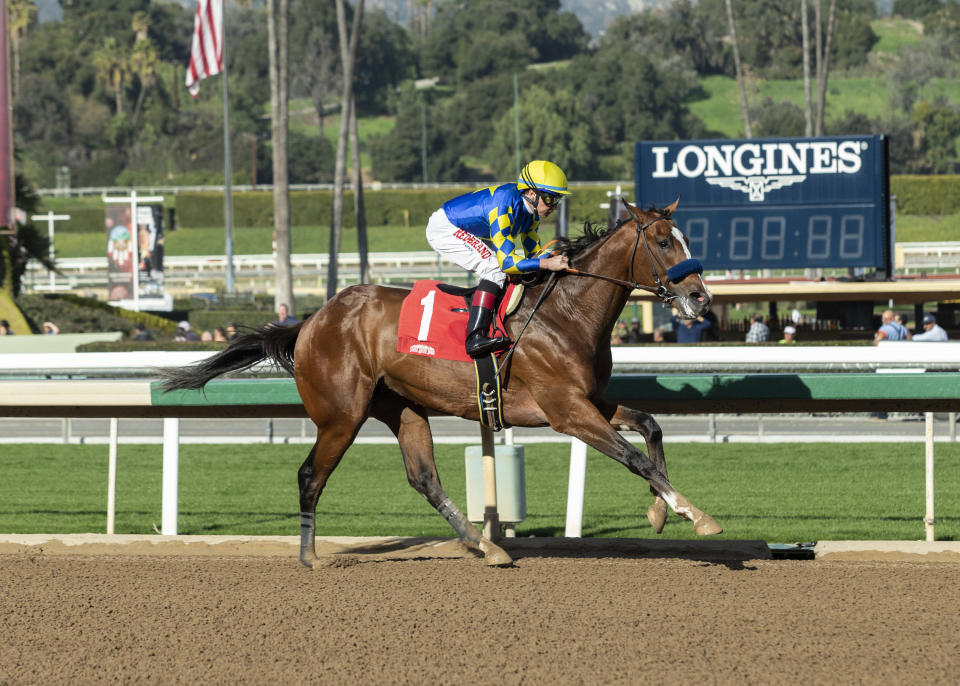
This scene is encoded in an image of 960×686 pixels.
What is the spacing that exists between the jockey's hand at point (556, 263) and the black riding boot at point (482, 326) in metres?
0.24

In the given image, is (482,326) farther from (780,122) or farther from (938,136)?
(938,136)

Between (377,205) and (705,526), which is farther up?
(377,205)

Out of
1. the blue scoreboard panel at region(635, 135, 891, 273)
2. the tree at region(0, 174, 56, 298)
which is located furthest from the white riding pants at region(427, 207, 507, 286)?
the tree at region(0, 174, 56, 298)

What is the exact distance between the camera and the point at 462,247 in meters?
5.86

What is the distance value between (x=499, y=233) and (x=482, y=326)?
0.40m

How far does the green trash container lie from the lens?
21.1 feet

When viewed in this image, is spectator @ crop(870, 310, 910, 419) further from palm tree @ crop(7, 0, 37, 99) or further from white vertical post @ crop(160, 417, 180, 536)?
palm tree @ crop(7, 0, 37, 99)

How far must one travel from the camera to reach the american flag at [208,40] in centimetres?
2578

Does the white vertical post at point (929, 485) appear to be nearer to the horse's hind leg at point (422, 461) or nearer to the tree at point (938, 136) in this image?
the horse's hind leg at point (422, 461)

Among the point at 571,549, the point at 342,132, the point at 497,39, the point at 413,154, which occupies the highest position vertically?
the point at 497,39

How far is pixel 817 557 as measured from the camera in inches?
229

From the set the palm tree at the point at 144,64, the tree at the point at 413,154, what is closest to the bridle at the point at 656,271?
the tree at the point at 413,154

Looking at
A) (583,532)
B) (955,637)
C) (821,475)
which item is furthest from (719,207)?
(955,637)

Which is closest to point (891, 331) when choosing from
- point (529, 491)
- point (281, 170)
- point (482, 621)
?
point (529, 491)
